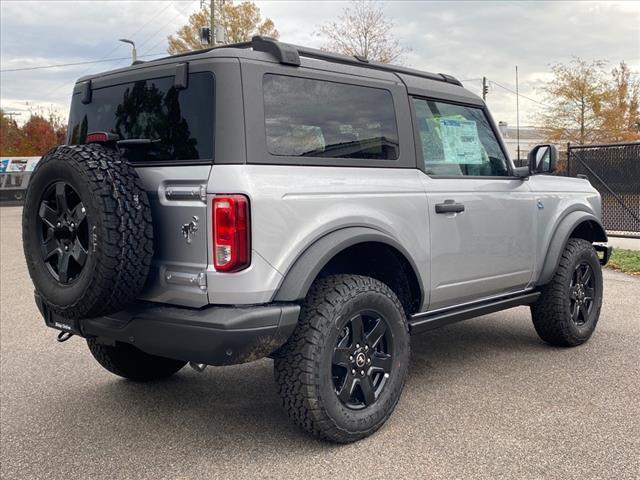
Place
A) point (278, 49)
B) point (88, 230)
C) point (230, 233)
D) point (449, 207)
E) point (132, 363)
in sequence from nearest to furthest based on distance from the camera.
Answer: point (230, 233) < point (88, 230) < point (278, 49) < point (449, 207) < point (132, 363)

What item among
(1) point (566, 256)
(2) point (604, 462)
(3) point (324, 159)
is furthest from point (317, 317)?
(1) point (566, 256)

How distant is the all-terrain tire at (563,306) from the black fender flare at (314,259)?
2175 millimetres

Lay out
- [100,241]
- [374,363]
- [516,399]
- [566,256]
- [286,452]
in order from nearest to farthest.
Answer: [100,241], [286,452], [374,363], [516,399], [566,256]

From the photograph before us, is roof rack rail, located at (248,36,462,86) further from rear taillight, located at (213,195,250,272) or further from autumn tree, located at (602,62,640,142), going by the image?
autumn tree, located at (602,62,640,142)

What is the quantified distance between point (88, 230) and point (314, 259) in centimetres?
108

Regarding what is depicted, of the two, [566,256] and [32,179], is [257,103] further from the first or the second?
[566,256]

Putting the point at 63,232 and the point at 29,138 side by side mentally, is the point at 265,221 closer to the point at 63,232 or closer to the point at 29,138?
the point at 63,232

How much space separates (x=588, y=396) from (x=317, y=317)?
1.94 metres

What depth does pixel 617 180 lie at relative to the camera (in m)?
12.5

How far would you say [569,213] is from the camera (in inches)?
198

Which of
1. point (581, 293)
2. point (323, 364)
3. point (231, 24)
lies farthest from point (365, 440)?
point (231, 24)

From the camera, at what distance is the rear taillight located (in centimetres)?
287

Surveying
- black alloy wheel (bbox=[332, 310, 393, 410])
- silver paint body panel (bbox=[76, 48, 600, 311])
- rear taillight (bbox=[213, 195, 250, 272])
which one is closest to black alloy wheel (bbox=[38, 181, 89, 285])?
silver paint body panel (bbox=[76, 48, 600, 311])

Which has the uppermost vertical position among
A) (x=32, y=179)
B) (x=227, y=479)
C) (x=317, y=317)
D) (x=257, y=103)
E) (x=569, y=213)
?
(x=257, y=103)
